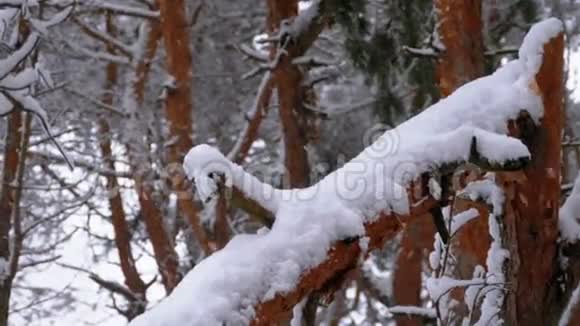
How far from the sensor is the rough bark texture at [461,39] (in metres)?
5.19

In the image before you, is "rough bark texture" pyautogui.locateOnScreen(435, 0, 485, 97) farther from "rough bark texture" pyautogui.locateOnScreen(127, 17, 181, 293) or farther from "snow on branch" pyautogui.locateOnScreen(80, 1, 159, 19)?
"rough bark texture" pyautogui.locateOnScreen(127, 17, 181, 293)

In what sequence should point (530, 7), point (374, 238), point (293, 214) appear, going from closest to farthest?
point (293, 214), point (374, 238), point (530, 7)

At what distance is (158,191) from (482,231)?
16.0ft

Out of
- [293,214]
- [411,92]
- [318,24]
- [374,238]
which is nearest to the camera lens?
[293,214]

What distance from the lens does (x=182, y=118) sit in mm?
7816

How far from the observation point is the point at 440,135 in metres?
2.47

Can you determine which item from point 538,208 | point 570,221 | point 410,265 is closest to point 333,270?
point 538,208

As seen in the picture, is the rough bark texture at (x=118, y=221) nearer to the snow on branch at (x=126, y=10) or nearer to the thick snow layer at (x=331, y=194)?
the snow on branch at (x=126, y=10)

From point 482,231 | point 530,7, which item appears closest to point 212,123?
point 530,7

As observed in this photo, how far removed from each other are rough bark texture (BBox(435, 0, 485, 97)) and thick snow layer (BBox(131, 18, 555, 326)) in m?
2.57

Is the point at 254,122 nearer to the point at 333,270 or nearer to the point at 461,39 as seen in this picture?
the point at 461,39

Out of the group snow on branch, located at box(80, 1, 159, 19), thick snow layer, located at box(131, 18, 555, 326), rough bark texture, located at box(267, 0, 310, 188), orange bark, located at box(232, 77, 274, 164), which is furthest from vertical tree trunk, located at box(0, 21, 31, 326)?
thick snow layer, located at box(131, 18, 555, 326)

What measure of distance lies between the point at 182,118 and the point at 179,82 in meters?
0.34

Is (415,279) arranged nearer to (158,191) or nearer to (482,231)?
(158,191)
